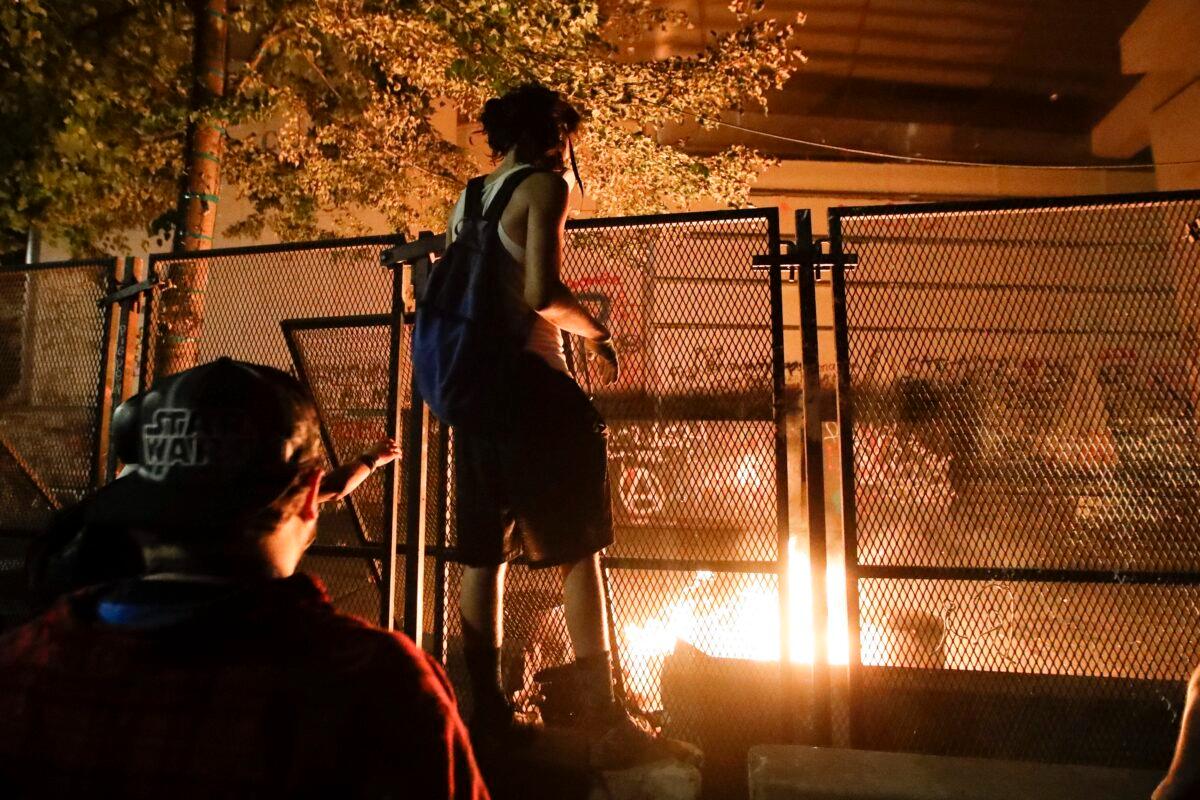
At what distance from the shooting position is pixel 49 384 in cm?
429

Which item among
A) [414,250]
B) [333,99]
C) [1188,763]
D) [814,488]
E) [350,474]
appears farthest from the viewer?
[333,99]

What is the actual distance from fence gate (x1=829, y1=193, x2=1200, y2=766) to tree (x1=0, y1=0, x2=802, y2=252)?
495 centimetres

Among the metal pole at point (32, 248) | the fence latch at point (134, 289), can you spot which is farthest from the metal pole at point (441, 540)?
the metal pole at point (32, 248)

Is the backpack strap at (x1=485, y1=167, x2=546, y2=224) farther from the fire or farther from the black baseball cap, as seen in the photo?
the fire

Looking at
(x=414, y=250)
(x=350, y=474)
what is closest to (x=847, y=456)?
(x=350, y=474)

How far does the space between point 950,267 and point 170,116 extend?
6.77 metres

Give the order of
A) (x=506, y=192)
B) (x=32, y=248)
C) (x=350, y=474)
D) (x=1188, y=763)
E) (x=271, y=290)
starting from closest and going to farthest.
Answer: (x=1188, y=763) → (x=350, y=474) → (x=506, y=192) → (x=271, y=290) → (x=32, y=248)

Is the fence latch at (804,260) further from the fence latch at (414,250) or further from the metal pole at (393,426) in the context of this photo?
the metal pole at (393,426)

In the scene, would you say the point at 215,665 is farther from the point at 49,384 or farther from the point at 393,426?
the point at 49,384

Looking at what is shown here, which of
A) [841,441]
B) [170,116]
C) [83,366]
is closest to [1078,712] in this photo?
[841,441]

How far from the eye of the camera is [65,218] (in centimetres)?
765

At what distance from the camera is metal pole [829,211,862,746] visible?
288 cm

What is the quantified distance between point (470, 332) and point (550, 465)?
0.51m

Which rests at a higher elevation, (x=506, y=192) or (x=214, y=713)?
(x=506, y=192)
